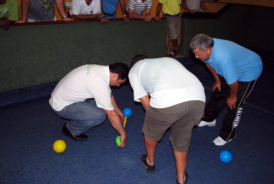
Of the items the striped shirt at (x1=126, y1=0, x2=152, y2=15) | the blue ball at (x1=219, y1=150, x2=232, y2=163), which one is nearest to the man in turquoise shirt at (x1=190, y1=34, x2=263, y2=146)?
the blue ball at (x1=219, y1=150, x2=232, y2=163)

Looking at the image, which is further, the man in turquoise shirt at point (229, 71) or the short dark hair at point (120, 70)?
the short dark hair at point (120, 70)

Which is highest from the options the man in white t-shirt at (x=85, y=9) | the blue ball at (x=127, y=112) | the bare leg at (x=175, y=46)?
the man in white t-shirt at (x=85, y=9)

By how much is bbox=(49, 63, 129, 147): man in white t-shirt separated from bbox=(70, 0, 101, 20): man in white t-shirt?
2017mm

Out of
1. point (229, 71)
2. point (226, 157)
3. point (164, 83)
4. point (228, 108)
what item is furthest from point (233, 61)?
point (226, 157)

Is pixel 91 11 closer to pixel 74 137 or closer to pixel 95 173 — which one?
pixel 74 137

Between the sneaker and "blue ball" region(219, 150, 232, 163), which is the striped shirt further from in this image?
"blue ball" region(219, 150, 232, 163)

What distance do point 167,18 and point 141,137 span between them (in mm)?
3213

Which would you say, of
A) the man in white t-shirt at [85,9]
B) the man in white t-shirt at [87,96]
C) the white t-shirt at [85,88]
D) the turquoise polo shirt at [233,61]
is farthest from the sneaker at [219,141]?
the man in white t-shirt at [85,9]

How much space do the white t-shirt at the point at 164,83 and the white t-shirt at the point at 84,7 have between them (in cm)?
281

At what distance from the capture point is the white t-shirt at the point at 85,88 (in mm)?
2268

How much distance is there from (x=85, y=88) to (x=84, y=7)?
2393 mm

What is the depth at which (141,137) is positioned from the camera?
2895 mm

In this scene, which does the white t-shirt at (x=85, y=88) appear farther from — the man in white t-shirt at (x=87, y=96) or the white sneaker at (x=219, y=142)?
the white sneaker at (x=219, y=142)

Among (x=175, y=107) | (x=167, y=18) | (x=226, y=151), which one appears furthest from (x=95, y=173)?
(x=167, y=18)
